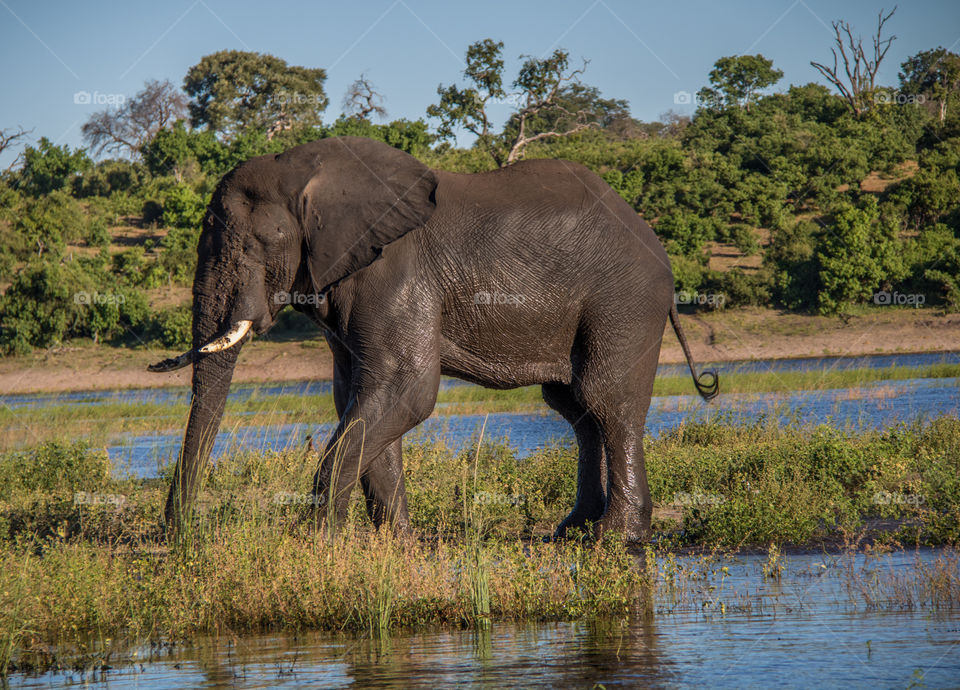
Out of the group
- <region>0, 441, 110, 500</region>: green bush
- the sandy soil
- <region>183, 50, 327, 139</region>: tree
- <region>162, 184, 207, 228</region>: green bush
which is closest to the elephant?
<region>0, 441, 110, 500</region>: green bush

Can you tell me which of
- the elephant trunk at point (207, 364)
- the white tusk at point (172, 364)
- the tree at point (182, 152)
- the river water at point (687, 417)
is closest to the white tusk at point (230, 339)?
the elephant trunk at point (207, 364)

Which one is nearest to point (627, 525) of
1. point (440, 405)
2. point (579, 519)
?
point (579, 519)

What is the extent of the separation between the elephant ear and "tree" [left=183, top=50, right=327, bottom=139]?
194ft

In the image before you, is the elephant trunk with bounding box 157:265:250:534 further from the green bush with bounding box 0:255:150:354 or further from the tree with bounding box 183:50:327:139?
the tree with bounding box 183:50:327:139

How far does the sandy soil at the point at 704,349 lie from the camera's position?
1270 inches

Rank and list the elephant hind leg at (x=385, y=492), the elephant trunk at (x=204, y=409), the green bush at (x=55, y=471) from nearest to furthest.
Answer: the elephant trunk at (x=204, y=409)
the elephant hind leg at (x=385, y=492)
the green bush at (x=55, y=471)

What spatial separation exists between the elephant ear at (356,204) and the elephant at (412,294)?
11mm

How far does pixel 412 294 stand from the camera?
766 centimetres

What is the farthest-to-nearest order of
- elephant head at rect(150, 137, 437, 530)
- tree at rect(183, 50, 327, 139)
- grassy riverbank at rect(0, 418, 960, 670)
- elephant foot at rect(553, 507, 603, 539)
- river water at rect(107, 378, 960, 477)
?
tree at rect(183, 50, 327, 139) < river water at rect(107, 378, 960, 477) < elephant foot at rect(553, 507, 603, 539) < elephant head at rect(150, 137, 437, 530) < grassy riverbank at rect(0, 418, 960, 670)

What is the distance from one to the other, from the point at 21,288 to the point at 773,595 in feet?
113

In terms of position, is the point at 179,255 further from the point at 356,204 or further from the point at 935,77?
the point at 935,77

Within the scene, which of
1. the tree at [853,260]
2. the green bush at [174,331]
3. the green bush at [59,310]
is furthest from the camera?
the green bush at [174,331]

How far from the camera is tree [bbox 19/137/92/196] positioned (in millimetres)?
58625

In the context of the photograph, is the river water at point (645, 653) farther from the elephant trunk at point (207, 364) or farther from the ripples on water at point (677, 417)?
the ripples on water at point (677, 417)
